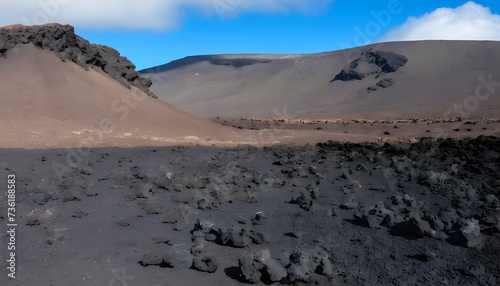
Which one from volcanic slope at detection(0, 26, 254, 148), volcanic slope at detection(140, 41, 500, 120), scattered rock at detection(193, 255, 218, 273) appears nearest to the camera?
scattered rock at detection(193, 255, 218, 273)

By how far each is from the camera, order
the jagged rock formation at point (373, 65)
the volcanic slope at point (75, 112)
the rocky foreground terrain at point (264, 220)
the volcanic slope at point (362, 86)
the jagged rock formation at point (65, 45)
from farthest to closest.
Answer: the jagged rock formation at point (373, 65) < the volcanic slope at point (362, 86) < the jagged rock formation at point (65, 45) < the volcanic slope at point (75, 112) < the rocky foreground terrain at point (264, 220)

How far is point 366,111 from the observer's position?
39.2 meters

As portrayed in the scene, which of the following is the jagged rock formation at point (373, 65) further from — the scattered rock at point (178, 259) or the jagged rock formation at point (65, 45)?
the scattered rock at point (178, 259)

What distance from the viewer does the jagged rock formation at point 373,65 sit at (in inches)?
2136

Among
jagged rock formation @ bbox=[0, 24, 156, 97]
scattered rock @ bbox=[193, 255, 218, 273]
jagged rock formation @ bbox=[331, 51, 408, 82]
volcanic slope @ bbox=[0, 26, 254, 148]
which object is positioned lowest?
scattered rock @ bbox=[193, 255, 218, 273]

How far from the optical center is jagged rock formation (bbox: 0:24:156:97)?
17.8 m

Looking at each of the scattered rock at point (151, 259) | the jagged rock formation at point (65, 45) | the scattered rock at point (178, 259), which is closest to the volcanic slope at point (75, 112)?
the jagged rock formation at point (65, 45)

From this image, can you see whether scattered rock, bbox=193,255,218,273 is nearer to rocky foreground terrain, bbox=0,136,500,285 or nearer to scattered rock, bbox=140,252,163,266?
rocky foreground terrain, bbox=0,136,500,285

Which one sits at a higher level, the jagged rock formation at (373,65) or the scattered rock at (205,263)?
the jagged rock formation at (373,65)

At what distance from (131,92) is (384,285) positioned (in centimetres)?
1715

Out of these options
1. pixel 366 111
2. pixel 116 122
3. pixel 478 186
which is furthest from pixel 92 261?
pixel 366 111

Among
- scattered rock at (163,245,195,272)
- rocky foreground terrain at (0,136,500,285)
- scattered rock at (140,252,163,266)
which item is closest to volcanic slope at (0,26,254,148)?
rocky foreground terrain at (0,136,500,285)

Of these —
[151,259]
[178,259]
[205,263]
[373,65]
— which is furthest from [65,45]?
[373,65]

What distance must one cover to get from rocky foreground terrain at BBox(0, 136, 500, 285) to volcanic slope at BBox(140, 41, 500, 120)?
22278 millimetres
